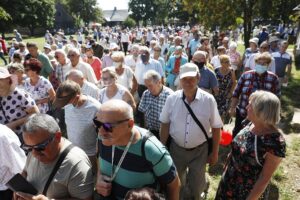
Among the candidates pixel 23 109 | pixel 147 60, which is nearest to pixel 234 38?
pixel 147 60

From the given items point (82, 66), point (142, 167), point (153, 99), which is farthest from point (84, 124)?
point (82, 66)

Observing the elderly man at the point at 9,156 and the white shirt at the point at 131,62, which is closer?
the elderly man at the point at 9,156

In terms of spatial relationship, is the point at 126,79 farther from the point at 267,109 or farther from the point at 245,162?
the point at 267,109

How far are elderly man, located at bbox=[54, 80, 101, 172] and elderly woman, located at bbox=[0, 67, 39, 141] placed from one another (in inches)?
20.5

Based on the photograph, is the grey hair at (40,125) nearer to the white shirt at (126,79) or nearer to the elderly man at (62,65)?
the white shirt at (126,79)

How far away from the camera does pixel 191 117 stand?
3463 millimetres

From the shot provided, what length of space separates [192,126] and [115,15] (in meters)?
103

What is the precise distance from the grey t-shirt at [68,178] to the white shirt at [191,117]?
4.78 feet

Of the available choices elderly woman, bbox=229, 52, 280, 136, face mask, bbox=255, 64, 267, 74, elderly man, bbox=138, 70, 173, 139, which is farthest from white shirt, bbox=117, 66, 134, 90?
face mask, bbox=255, 64, 267, 74

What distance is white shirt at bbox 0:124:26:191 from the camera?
8.63ft

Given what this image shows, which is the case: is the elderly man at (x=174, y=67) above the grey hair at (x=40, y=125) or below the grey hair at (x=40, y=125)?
below

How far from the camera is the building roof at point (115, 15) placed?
99.1 meters

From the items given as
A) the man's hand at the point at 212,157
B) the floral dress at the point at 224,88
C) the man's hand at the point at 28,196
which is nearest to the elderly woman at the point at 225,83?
the floral dress at the point at 224,88

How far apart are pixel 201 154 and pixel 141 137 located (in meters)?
1.58
